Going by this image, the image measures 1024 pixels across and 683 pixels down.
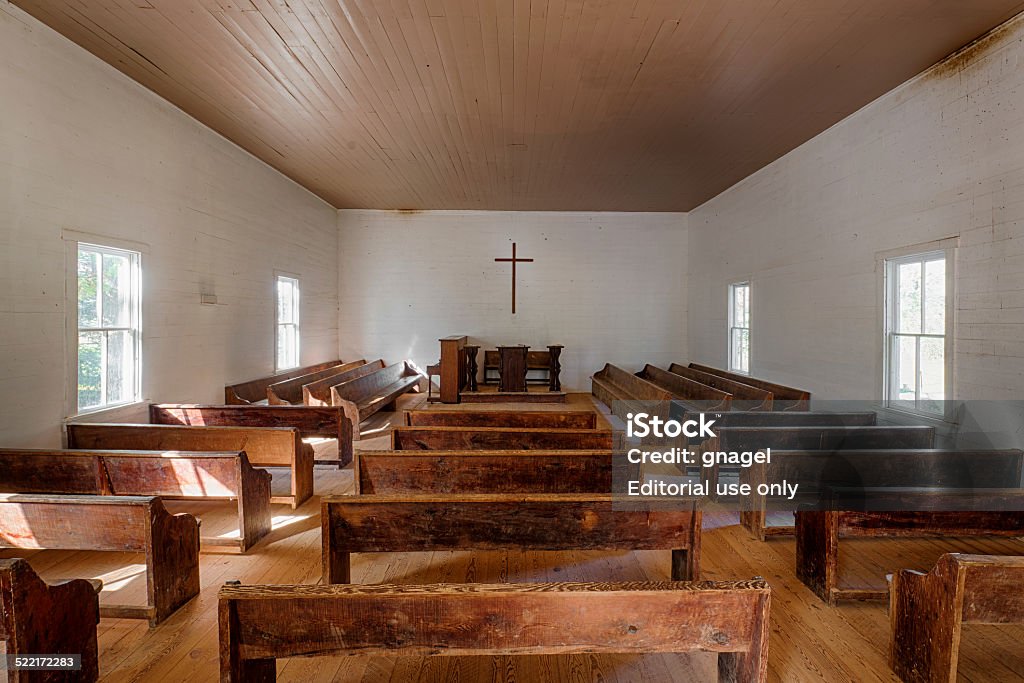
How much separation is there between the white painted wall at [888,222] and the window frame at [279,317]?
6447mm

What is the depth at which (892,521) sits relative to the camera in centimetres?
288

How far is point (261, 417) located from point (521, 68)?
3.74m

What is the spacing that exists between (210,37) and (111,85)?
1176mm

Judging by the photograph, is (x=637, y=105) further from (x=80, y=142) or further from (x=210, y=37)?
(x=80, y=142)

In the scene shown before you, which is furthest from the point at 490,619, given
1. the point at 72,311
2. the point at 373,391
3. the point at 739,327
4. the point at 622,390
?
the point at 739,327

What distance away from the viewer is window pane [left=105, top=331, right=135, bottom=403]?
4.55 m

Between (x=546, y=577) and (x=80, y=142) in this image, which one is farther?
(x=80, y=142)

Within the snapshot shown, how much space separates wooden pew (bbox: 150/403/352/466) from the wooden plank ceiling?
2.78 metres

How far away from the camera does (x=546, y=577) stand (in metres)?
3.11

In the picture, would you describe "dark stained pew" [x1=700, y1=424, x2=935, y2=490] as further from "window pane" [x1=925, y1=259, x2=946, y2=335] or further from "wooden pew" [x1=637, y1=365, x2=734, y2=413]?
"wooden pew" [x1=637, y1=365, x2=734, y2=413]

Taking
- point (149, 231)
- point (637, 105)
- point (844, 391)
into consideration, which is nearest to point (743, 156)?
point (637, 105)

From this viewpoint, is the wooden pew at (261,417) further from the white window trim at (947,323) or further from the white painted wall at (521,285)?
the white painted wall at (521,285)

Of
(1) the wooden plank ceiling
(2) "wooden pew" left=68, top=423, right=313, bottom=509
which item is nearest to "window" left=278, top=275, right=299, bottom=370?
(1) the wooden plank ceiling

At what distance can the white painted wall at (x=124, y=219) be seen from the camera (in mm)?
3607
